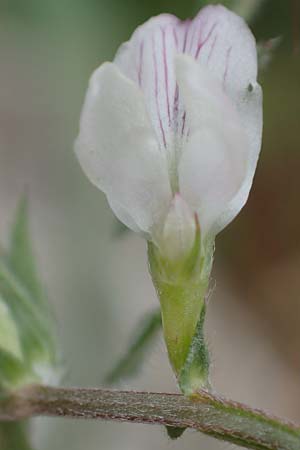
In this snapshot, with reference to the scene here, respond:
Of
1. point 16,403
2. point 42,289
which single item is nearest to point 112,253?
point 42,289

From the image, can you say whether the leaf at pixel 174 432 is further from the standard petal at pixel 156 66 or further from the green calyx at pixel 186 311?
the standard petal at pixel 156 66

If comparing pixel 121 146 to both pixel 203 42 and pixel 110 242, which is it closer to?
pixel 203 42

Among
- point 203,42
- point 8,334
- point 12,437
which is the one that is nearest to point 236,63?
point 203,42

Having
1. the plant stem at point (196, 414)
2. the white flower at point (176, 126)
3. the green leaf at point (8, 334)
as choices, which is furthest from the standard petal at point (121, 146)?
the green leaf at point (8, 334)

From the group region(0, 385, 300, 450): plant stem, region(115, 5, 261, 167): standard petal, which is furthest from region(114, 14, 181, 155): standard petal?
region(0, 385, 300, 450): plant stem

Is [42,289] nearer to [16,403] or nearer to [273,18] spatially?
[16,403]

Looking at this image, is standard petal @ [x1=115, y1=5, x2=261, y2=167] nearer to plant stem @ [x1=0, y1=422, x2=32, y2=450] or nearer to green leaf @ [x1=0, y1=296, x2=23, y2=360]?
green leaf @ [x1=0, y1=296, x2=23, y2=360]
